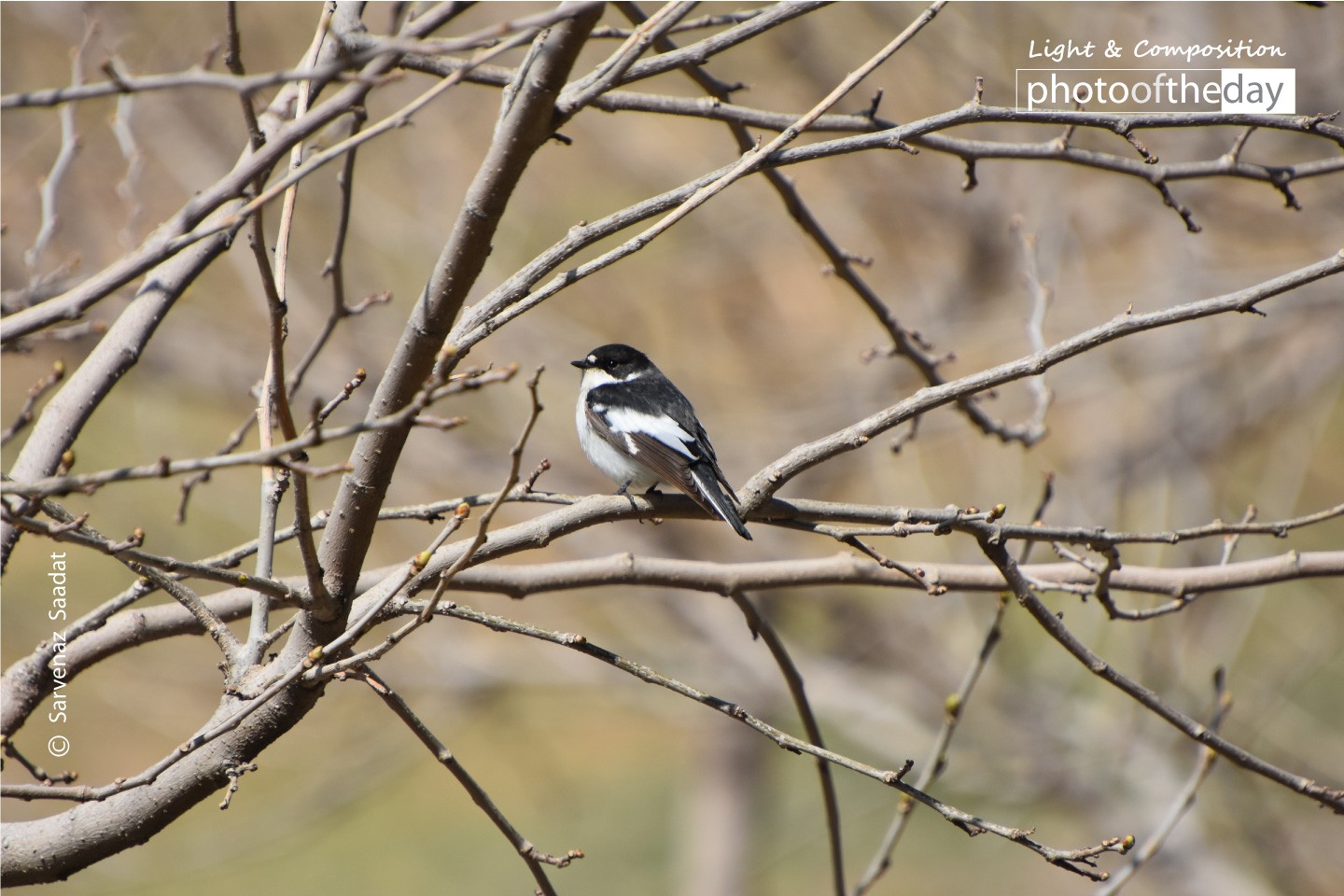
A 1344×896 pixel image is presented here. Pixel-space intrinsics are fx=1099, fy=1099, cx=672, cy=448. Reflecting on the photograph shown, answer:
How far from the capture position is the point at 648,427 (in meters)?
4.62

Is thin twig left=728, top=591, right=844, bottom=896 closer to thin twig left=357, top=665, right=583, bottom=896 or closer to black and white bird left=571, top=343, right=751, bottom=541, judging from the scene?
black and white bird left=571, top=343, right=751, bottom=541

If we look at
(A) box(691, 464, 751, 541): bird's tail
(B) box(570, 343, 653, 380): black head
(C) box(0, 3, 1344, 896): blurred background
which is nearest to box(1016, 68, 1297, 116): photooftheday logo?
(C) box(0, 3, 1344, 896): blurred background

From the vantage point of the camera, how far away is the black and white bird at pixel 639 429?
3986 mm

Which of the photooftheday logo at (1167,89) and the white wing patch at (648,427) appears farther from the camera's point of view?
the photooftheday logo at (1167,89)

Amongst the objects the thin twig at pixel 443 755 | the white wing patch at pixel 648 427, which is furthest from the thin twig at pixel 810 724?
the white wing patch at pixel 648 427

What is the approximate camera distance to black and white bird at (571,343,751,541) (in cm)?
399

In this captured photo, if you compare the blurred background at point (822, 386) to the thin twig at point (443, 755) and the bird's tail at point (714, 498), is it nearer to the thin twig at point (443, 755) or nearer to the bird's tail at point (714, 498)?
the bird's tail at point (714, 498)

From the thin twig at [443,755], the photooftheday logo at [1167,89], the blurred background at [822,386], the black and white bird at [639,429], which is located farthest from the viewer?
the blurred background at [822,386]

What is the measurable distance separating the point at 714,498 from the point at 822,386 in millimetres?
3383

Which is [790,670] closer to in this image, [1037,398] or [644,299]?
[1037,398]

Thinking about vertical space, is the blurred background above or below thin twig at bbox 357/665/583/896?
above

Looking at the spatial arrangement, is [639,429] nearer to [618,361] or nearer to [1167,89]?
[618,361]

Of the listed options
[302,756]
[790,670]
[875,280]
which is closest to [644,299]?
[875,280]

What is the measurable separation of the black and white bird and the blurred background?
137cm
